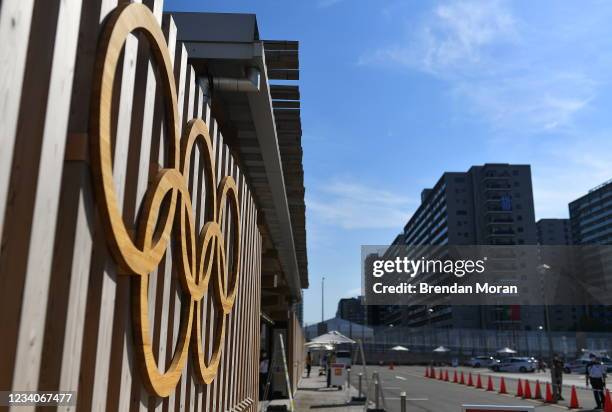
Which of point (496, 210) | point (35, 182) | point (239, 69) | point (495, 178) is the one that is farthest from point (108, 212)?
point (495, 178)

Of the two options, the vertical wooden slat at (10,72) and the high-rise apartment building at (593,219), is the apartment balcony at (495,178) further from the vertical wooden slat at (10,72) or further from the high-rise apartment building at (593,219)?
the vertical wooden slat at (10,72)

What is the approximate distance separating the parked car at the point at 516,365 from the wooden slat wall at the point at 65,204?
57.4 meters

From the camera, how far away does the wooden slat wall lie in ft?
5.57

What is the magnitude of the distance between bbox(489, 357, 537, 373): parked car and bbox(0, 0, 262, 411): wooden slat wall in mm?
57416

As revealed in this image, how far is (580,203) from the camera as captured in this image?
185125mm

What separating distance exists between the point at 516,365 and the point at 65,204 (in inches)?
2304

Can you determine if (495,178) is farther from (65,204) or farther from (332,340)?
(65,204)

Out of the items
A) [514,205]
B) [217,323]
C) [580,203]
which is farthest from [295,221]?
[580,203]

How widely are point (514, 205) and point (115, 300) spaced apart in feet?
455

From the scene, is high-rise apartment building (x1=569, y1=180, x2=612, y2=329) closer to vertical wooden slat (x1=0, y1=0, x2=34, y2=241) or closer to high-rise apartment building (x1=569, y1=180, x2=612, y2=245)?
high-rise apartment building (x1=569, y1=180, x2=612, y2=245)

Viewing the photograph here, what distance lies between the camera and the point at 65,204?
1.97 m

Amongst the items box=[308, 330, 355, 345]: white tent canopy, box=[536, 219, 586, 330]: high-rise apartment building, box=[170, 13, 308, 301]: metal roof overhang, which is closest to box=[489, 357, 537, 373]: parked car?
box=[308, 330, 355, 345]: white tent canopy

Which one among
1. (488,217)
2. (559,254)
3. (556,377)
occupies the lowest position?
(556,377)

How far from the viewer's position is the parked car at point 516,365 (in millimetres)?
54000
